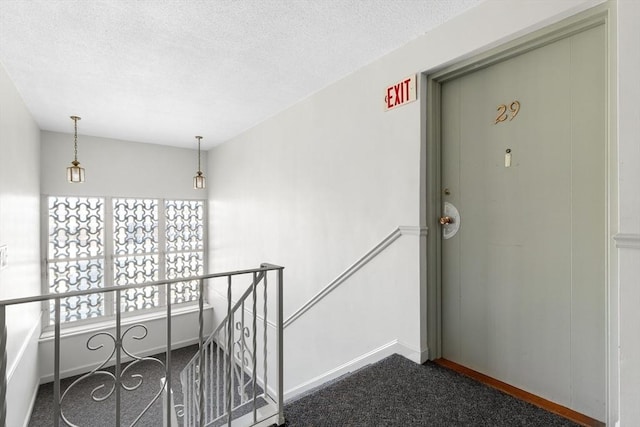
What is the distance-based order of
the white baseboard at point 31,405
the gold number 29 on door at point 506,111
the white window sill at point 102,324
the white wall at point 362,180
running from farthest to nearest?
1. the white window sill at point 102,324
2. the white baseboard at point 31,405
3. the gold number 29 on door at point 506,111
4. the white wall at point 362,180

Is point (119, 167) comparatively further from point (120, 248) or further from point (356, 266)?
point (356, 266)

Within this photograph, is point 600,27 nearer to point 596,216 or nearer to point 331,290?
point 596,216

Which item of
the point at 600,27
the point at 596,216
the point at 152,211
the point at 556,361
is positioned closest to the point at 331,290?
the point at 556,361

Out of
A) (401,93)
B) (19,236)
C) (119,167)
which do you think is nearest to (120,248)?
(119,167)

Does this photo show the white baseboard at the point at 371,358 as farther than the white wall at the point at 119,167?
No

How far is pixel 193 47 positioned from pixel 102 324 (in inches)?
161

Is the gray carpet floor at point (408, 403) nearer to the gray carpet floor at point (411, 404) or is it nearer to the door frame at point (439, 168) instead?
the gray carpet floor at point (411, 404)

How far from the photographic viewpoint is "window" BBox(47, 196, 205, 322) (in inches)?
160

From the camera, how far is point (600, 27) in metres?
1.29

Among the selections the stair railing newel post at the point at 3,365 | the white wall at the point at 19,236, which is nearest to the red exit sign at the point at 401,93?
the stair railing newel post at the point at 3,365

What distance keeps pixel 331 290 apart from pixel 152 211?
138 inches

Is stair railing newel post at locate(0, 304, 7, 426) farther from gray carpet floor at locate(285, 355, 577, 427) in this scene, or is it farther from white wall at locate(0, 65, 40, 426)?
white wall at locate(0, 65, 40, 426)

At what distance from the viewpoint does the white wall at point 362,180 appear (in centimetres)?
110

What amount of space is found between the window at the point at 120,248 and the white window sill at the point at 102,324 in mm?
101
